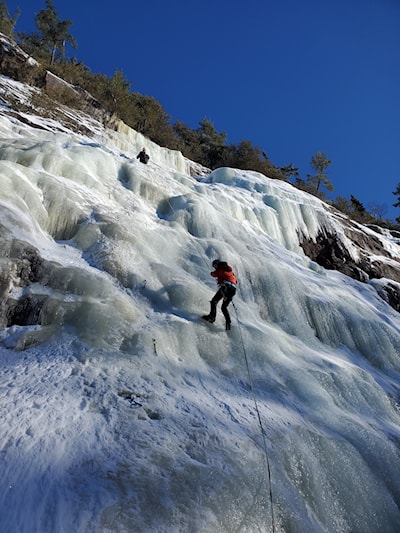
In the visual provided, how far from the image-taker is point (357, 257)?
1277cm

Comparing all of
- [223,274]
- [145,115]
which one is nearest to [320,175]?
[145,115]

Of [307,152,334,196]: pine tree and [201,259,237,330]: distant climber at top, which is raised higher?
[307,152,334,196]: pine tree

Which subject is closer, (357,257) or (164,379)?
(164,379)

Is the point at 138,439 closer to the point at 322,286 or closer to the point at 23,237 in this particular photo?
the point at 23,237

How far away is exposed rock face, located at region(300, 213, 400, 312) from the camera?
11.5 m

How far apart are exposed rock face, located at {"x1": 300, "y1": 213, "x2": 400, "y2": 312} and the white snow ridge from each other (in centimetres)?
326

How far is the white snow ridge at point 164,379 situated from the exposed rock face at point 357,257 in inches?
128

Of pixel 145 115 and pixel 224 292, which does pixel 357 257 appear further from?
pixel 145 115

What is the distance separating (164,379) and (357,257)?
1078 cm

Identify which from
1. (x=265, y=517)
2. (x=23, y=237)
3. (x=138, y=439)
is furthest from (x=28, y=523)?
(x=23, y=237)

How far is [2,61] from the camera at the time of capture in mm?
14742

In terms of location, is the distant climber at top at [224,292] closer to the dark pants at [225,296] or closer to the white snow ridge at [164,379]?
the dark pants at [225,296]

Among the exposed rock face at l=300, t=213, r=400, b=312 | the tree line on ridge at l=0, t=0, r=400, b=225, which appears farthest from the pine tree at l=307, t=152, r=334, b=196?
the exposed rock face at l=300, t=213, r=400, b=312

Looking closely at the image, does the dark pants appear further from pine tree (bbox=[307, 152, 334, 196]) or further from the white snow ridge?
pine tree (bbox=[307, 152, 334, 196])
